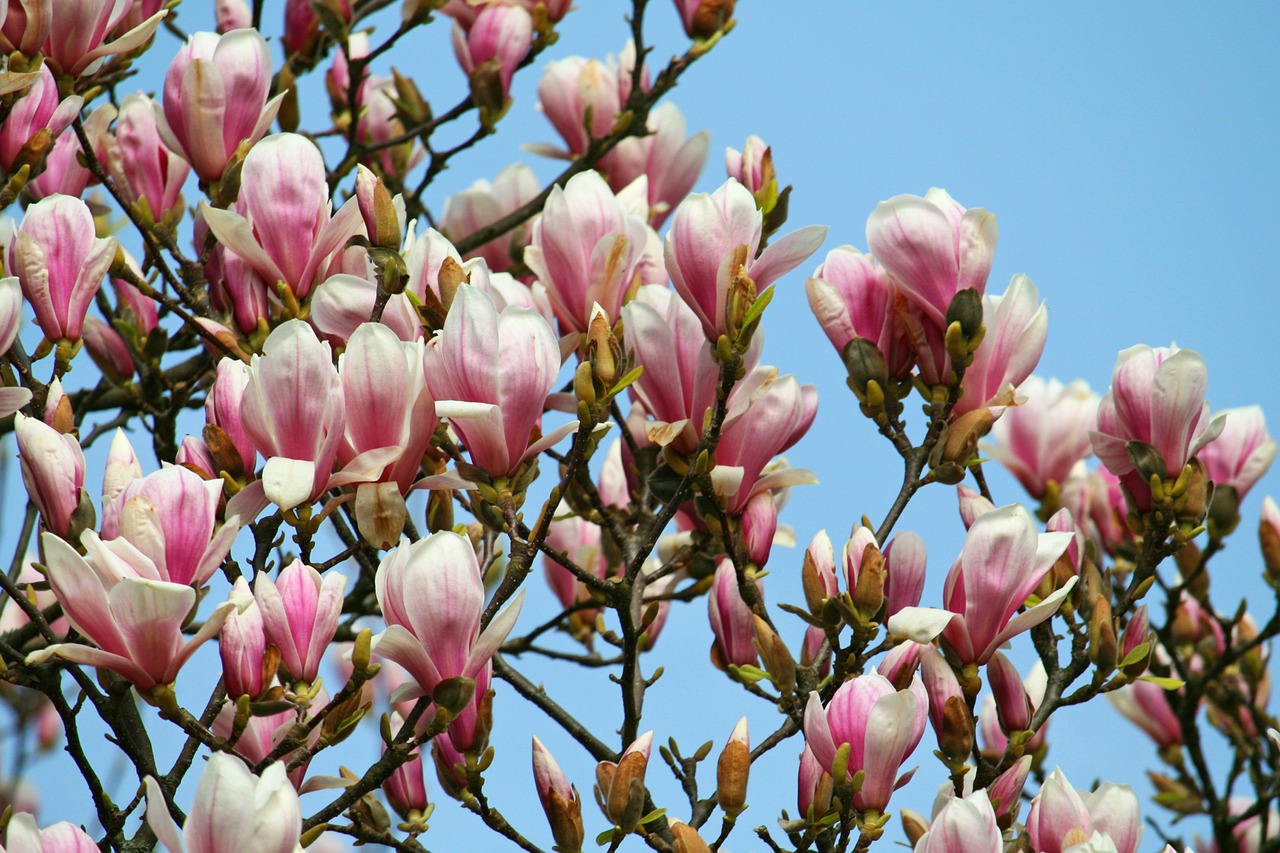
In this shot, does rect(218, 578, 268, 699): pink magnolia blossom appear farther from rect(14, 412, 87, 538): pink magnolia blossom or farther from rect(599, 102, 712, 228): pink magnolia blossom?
rect(599, 102, 712, 228): pink magnolia blossom

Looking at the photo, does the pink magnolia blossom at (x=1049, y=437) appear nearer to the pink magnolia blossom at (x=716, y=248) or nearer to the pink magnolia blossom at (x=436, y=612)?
the pink magnolia blossom at (x=716, y=248)

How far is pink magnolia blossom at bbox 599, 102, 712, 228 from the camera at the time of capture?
2.64m

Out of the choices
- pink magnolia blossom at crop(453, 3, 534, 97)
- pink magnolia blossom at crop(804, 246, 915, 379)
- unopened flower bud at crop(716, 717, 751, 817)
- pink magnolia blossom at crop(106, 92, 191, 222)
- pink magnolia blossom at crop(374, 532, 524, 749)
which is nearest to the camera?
pink magnolia blossom at crop(374, 532, 524, 749)

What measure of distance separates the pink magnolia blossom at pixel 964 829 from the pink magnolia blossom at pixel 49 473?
0.92 metres

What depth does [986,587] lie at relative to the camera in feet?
4.62

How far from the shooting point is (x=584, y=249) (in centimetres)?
162

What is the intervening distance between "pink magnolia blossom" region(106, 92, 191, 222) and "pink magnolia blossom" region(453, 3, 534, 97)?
81 centimetres

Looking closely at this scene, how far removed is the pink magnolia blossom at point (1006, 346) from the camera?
156 cm

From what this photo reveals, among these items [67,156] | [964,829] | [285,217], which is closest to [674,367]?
[285,217]

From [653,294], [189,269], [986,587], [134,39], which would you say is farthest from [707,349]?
[134,39]

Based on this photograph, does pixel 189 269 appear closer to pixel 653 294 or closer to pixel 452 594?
pixel 653 294

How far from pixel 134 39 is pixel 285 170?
36cm

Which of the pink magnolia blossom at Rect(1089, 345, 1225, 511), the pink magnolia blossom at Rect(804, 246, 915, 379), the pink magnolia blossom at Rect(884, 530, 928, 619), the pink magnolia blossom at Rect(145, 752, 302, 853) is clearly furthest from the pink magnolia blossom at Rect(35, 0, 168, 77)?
the pink magnolia blossom at Rect(1089, 345, 1225, 511)

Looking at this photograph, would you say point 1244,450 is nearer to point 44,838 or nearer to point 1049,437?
point 1049,437
